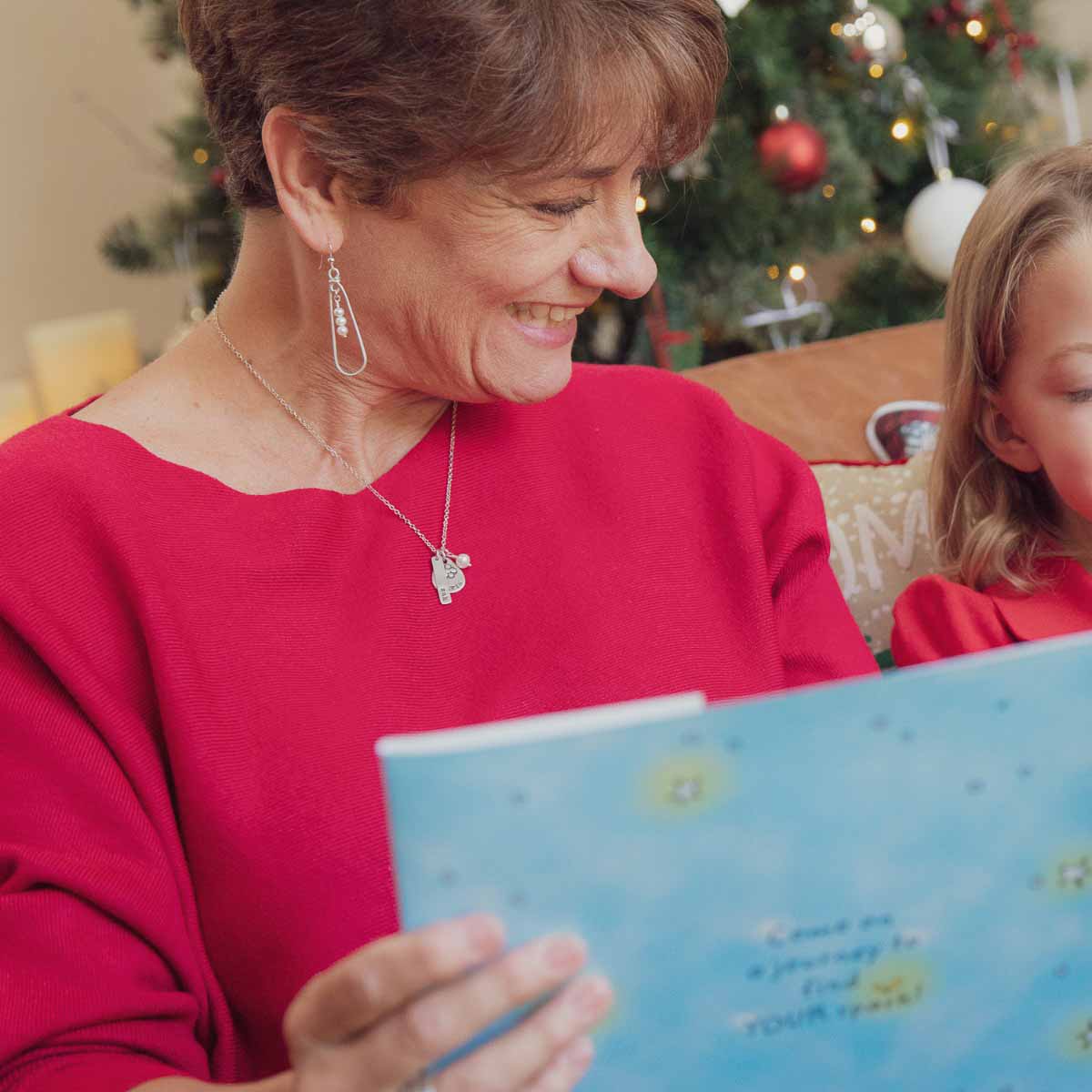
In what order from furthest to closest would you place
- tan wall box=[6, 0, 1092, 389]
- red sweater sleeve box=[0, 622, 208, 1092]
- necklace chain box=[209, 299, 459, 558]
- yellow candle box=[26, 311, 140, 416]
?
tan wall box=[6, 0, 1092, 389], yellow candle box=[26, 311, 140, 416], necklace chain box=[209, 299, 459, 558], red sweater sleeve box=[0, 622, 208, 1092]

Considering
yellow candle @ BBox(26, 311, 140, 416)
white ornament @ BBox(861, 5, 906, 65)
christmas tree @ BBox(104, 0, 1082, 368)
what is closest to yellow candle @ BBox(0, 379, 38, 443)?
yellow candle @ BBox(26, 311, 140, 416)

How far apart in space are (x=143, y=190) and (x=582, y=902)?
3.53 m

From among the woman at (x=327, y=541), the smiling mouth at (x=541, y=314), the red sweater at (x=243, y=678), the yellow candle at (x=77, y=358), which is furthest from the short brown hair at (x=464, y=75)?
the yellow candle at (x=77, y=358)

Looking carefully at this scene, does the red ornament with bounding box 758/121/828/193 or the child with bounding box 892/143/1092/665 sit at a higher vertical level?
the red ornament with bounding box 758/121/828/193

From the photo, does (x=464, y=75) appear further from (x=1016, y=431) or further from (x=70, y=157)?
(x=70, y=157)

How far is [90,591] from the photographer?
0.95m

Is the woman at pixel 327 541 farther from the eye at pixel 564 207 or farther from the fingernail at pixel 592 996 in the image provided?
the fingernail at pixel 592 996

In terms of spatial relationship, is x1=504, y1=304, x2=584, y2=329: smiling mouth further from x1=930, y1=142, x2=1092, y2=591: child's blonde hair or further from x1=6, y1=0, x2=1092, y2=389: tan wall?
x1=6, y1=0, x2=1092, y2=389: tan wall

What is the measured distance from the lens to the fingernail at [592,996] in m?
0.60

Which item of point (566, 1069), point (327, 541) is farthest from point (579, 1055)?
point (327, 541)

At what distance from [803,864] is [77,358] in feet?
9.25

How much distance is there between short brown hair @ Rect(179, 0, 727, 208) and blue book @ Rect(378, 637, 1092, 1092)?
51 cm

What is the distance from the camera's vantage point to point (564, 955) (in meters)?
0.59

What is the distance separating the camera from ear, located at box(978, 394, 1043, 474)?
1.28 meters
